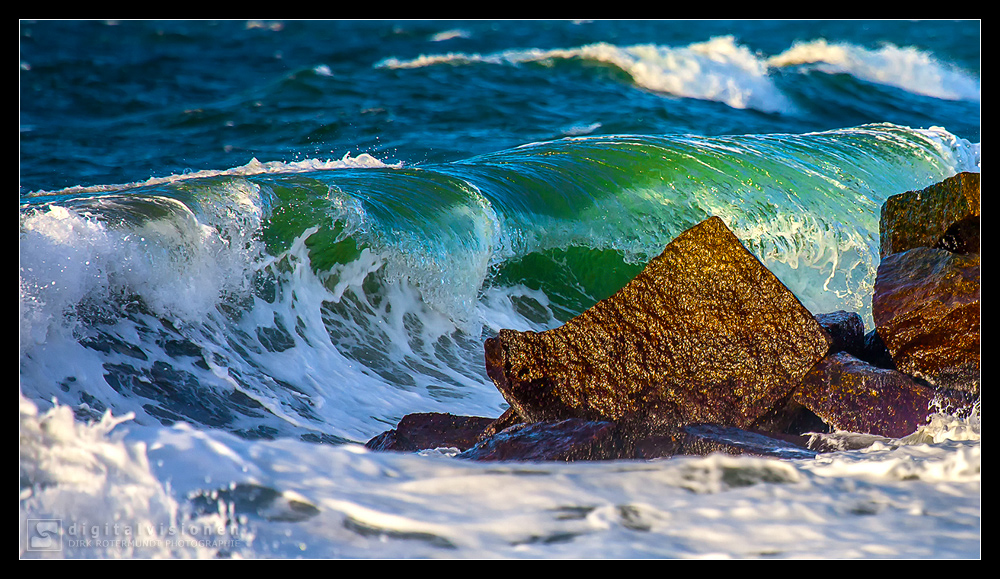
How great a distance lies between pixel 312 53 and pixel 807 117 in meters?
5.96

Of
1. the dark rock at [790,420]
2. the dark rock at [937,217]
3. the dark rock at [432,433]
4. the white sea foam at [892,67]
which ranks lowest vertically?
the dark rock at [432,433]

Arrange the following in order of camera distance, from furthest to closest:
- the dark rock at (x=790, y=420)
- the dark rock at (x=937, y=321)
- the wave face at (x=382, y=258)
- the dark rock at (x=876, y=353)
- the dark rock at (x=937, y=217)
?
the wave face at (x=382, y=258)
the dark rock at (x=937, y=217)
the dark rock at (x=876, y=353)
the dark rock at (x=937, y=321)
the dark rock at (x=790, y=420)

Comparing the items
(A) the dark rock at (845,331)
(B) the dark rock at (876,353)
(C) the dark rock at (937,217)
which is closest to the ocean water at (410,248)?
(B) the dark rock at (876,353)

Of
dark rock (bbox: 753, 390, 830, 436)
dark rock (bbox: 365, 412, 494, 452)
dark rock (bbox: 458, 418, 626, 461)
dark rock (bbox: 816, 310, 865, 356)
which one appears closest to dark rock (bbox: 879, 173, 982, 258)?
dark rock (bbox: 816, 310, 865, 356)

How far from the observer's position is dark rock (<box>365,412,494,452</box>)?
11.0 feet

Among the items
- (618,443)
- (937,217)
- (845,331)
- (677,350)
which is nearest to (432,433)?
(618,443)

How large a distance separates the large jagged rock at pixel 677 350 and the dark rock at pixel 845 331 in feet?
1.20

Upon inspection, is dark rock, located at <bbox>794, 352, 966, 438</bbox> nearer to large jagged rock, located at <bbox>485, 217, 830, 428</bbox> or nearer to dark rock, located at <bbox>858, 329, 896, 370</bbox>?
large jagged rock, located at <bbox>485, 217, 830, 428</bbox>

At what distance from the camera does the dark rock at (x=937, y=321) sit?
11.0ft

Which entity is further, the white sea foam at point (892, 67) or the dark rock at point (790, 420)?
the white sea foam at point (892, 67)

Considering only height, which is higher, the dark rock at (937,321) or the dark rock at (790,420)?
the dark rock at (937,321)

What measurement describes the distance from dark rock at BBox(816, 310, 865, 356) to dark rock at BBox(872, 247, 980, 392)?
0.15 m

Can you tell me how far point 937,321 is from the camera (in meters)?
3.42

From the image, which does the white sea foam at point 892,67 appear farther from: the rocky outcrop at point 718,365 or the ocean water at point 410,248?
the rocky outcrop at point 718,365
